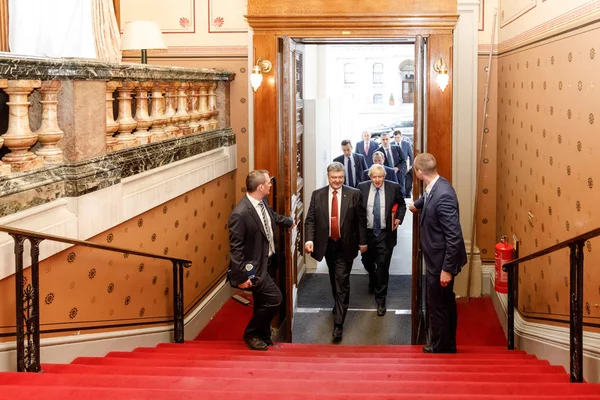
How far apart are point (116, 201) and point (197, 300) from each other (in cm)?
243

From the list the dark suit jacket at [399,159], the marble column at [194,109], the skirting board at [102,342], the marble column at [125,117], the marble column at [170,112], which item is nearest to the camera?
the skirting board at [102,342]

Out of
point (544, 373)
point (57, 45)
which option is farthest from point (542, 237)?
point (57, 45)

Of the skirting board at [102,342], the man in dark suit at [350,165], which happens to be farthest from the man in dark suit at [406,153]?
the skirting board at [102,342]

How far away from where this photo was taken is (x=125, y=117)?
18.1ft

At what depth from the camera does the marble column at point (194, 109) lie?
7.16 metres

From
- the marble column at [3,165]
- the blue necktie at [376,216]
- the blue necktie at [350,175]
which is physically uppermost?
the marble column at [3,165]

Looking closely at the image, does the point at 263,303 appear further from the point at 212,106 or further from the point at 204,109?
the point at 212,106

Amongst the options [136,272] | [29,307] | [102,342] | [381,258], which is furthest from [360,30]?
[29,307]

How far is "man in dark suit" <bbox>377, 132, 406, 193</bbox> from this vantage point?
1306 centimetres

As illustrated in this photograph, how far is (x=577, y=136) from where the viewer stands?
506 centimetres

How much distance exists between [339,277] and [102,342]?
2859 mm

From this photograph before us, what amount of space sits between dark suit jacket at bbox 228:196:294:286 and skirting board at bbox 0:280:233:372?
0.79 metres

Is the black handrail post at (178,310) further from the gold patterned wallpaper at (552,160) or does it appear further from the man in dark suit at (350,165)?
the man in dark suit at (350,165)

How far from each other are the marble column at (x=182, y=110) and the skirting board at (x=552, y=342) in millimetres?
3332
